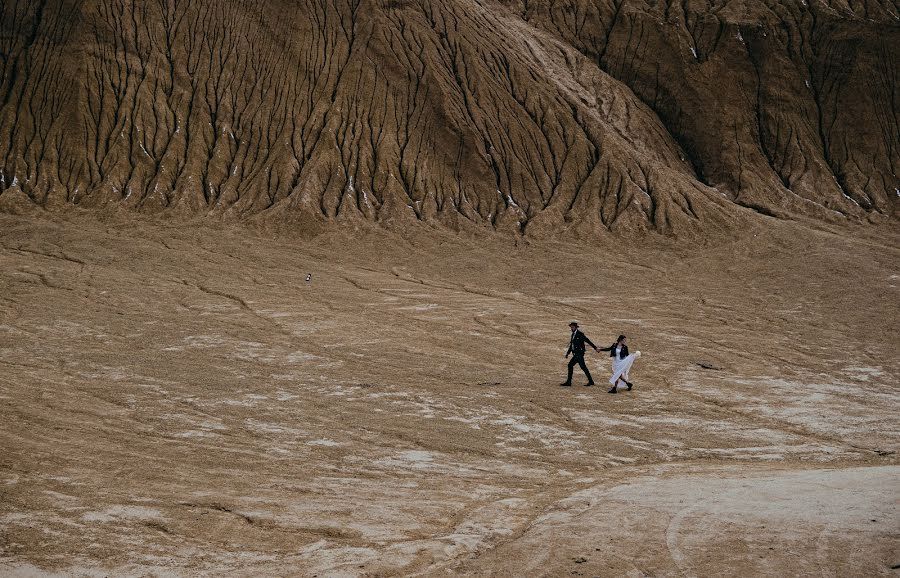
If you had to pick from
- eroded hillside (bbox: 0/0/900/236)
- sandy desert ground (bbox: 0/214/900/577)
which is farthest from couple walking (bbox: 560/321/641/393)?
eroded hillside (bbox: 0/0/900/236)

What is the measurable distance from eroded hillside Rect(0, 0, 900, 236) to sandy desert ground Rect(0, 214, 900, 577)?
23.5 ft

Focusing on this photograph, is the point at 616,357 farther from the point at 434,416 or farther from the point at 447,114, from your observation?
the point at 447,114

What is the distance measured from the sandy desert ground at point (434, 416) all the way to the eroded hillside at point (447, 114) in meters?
7.15

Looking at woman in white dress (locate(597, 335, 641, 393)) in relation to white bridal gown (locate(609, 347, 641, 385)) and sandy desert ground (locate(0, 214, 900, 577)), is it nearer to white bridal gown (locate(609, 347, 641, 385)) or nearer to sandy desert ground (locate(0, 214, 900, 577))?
white bridal gown (locate(609, 347, 641, 385))

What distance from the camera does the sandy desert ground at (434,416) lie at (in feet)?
26.5

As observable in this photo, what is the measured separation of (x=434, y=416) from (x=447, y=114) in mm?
34201

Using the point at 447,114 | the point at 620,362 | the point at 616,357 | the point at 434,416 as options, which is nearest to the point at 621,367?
the point at 620,362

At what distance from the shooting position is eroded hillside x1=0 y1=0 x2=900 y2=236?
44062mm

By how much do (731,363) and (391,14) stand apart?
119ft

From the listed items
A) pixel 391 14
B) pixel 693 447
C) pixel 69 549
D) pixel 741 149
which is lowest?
pixel 69 549

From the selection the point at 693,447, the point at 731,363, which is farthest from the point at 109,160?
the point at 693,447

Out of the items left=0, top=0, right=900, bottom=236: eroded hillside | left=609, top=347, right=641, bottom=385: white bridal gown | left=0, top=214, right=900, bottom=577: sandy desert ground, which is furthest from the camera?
left=0, top=0, right=900, bottom=236: eroded hillside

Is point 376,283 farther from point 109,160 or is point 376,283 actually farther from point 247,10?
point 247,10

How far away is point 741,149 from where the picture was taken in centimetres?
5084
